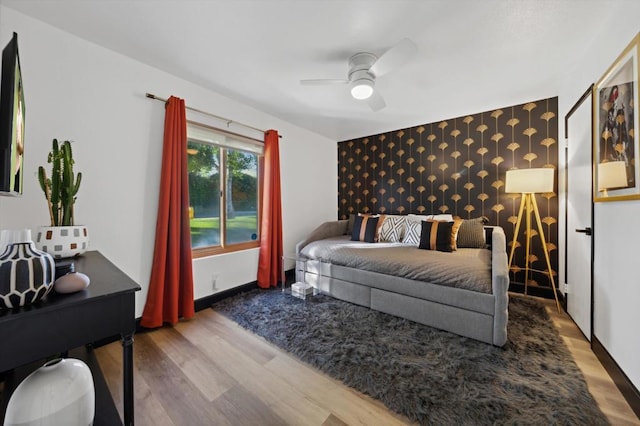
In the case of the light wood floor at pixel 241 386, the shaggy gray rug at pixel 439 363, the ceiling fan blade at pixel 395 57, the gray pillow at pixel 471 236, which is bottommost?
the light wood floor at pixel 241 386

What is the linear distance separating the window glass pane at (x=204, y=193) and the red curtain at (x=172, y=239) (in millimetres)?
284

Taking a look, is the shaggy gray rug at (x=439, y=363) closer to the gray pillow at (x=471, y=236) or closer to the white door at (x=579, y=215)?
the white door at (x=579, y=215)

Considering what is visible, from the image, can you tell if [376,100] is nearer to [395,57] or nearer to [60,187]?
[395,57]

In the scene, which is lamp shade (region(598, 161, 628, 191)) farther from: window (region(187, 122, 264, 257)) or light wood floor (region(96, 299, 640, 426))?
window (region(187, 122, 264, 257))

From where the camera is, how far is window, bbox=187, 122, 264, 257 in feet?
8.71

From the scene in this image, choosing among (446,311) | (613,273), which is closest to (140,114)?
(446,311)

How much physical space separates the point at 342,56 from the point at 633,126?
73.6 inches

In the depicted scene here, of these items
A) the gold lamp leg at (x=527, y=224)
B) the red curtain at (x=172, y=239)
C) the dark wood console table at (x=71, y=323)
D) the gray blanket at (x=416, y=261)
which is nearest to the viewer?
the dark wood console table at (x=71, y=323)

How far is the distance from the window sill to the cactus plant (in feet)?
3.66

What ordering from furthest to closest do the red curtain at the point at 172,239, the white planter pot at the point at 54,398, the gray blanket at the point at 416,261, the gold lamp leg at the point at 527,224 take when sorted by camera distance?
the gold lamp leg at the point at 527,224 → the red curtain at the point at 172,239 → the gray blanket at the point at 416,261 → the white planter pot at the point at 54,398

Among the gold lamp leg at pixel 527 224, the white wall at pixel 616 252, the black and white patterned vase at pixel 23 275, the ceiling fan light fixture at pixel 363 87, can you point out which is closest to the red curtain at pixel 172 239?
the black and white patterned vase at pixel 23 275

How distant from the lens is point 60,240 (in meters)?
1.47

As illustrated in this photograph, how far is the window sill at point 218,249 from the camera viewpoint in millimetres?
2652

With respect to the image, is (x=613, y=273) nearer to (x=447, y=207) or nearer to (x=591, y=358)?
(x=591, y=358)
